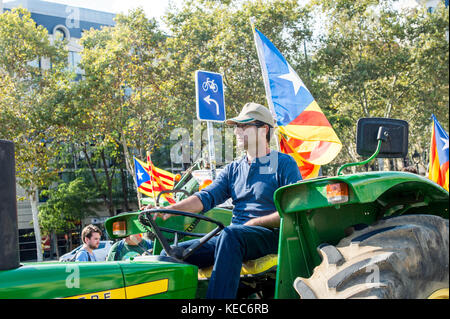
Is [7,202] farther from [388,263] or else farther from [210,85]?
[210,85]

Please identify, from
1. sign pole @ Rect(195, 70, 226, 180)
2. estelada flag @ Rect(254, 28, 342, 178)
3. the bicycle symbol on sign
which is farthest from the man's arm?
the bicycle symbol on sign

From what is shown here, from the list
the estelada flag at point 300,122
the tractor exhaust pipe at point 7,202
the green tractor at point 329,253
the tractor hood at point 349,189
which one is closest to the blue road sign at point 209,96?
the estelada flag at point 300,122

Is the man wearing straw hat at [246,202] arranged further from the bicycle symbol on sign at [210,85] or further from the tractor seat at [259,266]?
the bicycle symbol on sign at [210,85]

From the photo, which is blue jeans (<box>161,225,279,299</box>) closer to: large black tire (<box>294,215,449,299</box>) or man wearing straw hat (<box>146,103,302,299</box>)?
man wearing straw hat (<box>146,103,302,299</box>)

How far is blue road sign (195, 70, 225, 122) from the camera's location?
27.0ft

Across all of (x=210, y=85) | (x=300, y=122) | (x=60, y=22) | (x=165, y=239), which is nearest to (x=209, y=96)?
(x=210, y=85)

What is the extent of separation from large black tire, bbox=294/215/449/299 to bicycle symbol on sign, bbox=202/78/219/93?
6.18m

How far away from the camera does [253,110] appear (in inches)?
141

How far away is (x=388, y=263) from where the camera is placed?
7.33ft

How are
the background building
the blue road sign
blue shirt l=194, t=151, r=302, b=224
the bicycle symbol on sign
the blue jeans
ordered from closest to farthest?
the blue jeans, blue shirt l=194, t=151, r=302, b=224, the blue road sign, the bicycle symbol on sign, the background building

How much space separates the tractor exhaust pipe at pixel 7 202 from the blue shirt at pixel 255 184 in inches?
59.6

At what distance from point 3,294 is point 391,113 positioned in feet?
61.1

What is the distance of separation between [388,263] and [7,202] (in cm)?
168
